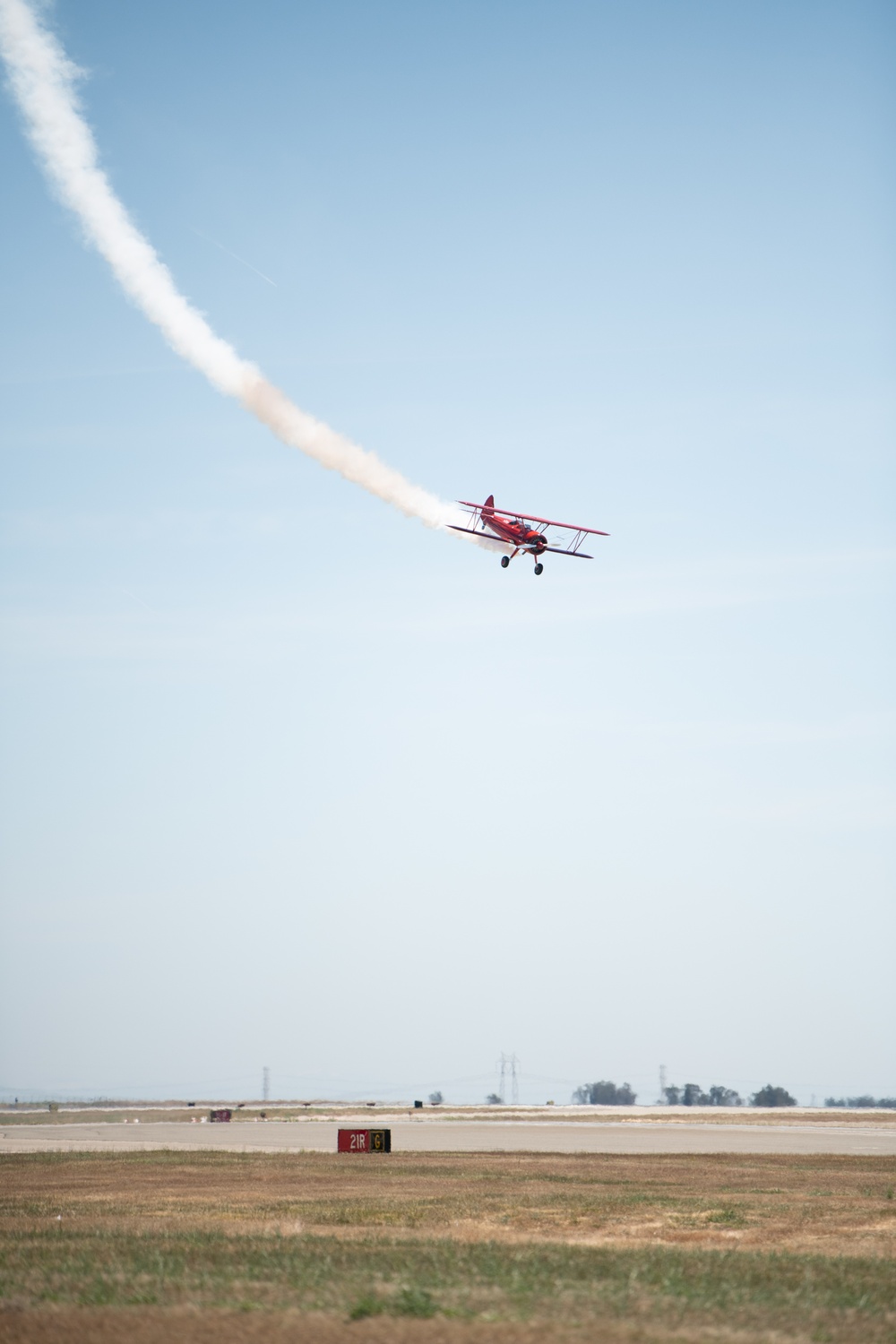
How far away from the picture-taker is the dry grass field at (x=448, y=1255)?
1788 centimetres

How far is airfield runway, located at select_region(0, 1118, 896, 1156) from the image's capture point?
7525 cm

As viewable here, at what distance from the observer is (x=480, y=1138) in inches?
3482

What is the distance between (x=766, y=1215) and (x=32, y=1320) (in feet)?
88.0

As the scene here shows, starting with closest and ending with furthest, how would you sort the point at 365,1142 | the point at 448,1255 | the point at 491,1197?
the point at 448,1255 → the point at 491,1197 → the point at 365,1142

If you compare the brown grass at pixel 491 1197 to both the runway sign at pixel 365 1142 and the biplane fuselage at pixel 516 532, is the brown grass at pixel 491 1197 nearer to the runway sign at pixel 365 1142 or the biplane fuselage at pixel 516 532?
the runway sign at pixel 365 1142

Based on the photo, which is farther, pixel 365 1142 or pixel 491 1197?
pixel 365 1142

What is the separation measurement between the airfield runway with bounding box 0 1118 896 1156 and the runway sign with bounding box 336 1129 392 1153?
2352 millimetres

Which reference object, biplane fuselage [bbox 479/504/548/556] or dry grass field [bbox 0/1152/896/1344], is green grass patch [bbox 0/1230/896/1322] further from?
biplane fuselage [bbox 479/504/548/556]

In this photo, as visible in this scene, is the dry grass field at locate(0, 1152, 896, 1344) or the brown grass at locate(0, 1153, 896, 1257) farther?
the brown grass at locate(0, 1153, 896, 1257)

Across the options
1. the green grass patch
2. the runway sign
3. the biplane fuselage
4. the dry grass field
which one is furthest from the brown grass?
the biplane fuselage

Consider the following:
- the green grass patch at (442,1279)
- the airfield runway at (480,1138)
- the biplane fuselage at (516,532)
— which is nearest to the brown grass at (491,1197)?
the green grass patch at (442,1279)

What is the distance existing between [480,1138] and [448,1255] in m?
65.9

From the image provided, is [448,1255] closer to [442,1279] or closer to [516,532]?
[442,1279]

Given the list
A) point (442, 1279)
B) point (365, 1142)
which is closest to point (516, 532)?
point (365, 1142)
